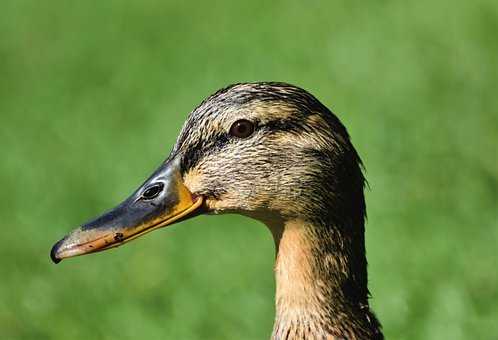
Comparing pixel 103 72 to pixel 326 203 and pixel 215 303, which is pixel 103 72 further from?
pixel 326 203

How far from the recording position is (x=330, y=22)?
851 centimetres

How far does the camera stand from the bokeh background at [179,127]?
560 centimetres

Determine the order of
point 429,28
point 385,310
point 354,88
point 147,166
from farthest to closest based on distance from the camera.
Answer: point 429,28 < point 354,88 < point 147,166 < point 385,310

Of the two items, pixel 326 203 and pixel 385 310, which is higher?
pixel 385 310

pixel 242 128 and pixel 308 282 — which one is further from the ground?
pixel 242 128

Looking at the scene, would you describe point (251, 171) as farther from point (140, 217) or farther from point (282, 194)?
point (140, 217)

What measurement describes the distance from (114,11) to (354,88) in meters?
2.68

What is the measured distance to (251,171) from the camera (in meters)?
3.79

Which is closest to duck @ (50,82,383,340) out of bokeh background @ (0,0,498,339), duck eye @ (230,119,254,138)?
duck eye @ (230,119,254,138)

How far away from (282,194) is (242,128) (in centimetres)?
25

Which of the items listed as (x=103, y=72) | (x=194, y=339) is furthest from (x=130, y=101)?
(x=194, y=339)

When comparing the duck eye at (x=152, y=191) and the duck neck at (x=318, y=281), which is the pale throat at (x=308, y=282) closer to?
the duck neck at (x=318, y=281)

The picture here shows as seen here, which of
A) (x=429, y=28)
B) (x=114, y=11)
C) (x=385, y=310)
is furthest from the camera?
(x=114, y=11)

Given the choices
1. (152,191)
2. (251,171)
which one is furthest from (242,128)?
(152,191)
